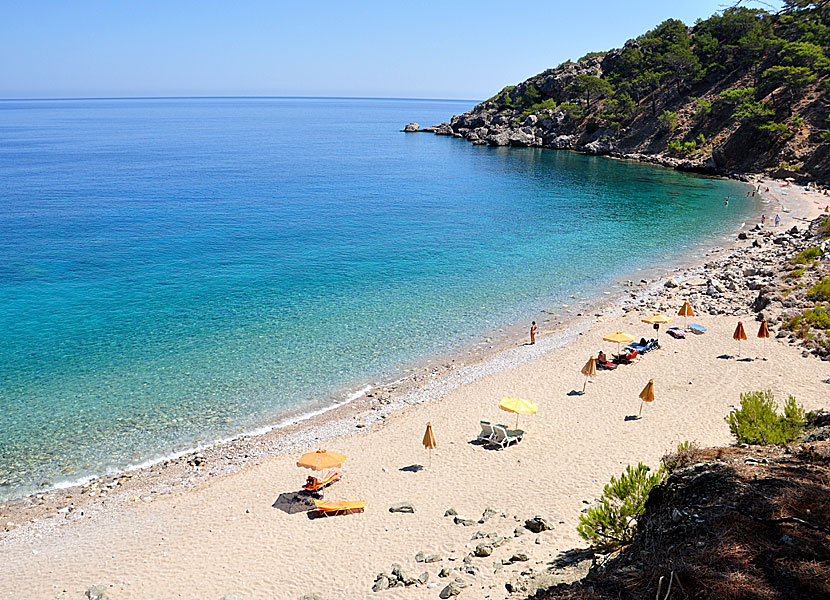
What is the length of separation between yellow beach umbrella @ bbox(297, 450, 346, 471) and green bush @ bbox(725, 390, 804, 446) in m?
11.6

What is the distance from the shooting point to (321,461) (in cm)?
1788

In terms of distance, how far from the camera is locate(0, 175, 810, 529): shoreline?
755 inches

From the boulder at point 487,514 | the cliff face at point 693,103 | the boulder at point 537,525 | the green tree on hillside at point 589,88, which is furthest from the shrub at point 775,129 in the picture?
the boulder at point 537,525

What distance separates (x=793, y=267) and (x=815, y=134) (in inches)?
2045

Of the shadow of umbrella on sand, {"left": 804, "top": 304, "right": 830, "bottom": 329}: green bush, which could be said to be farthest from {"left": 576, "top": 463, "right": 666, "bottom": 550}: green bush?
{"left": 804, "top": 304, "right": 830, "bottom": 329}: green bush

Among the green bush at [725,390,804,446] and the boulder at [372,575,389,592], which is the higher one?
the green bush at [725,390,804,446]

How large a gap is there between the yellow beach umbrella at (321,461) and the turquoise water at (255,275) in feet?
18.5

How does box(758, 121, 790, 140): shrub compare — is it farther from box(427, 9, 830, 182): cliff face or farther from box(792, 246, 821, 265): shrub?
box(792, 246, 821, 265): shrub

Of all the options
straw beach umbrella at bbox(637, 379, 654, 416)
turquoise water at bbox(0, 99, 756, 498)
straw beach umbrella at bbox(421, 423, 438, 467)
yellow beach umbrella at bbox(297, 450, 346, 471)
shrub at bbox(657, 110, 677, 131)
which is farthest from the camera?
shrub at bbox(657, 110, 677, 131)

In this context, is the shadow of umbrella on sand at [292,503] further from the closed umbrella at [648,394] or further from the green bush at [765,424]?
the closed umbrella at [648,394]

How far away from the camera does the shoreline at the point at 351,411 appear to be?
19.2m

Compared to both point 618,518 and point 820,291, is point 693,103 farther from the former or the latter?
point 618,518

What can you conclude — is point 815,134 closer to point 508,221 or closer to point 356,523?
point 508,221

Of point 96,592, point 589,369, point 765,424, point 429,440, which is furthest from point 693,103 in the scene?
point 96,592
